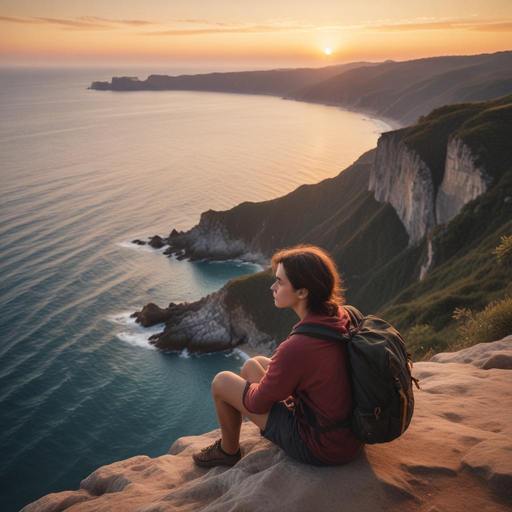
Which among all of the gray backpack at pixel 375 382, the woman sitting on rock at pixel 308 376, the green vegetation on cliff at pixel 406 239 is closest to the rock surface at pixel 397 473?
the woman sitting on rock at pixel 308 376

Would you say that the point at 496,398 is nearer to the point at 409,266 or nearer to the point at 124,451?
the point at 124,451

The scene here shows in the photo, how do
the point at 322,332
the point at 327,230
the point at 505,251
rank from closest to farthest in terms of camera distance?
the point at 322,332, the point at 505,251, the point at 327,230

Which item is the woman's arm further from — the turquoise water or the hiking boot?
the turquoise water

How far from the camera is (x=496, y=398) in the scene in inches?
273

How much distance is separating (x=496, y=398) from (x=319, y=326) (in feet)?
12.8

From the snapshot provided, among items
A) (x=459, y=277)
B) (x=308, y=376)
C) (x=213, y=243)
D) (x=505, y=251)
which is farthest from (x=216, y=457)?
(x=213, y=243)

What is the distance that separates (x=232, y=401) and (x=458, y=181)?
48.8 meters

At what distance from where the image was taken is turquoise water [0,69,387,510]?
3741 cm

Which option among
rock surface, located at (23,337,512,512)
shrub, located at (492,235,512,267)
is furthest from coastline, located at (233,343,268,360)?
rock surface, located at (23,337,512,512)

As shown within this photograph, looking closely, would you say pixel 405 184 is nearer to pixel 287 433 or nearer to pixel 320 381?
pixel 287 433

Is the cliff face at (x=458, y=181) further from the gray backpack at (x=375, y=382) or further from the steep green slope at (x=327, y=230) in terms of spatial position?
the gray backpack at (x=375, y=382)

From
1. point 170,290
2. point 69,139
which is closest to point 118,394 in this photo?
point 170,290

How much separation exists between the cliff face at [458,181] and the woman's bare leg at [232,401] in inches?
1678

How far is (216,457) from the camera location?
7047 mm
